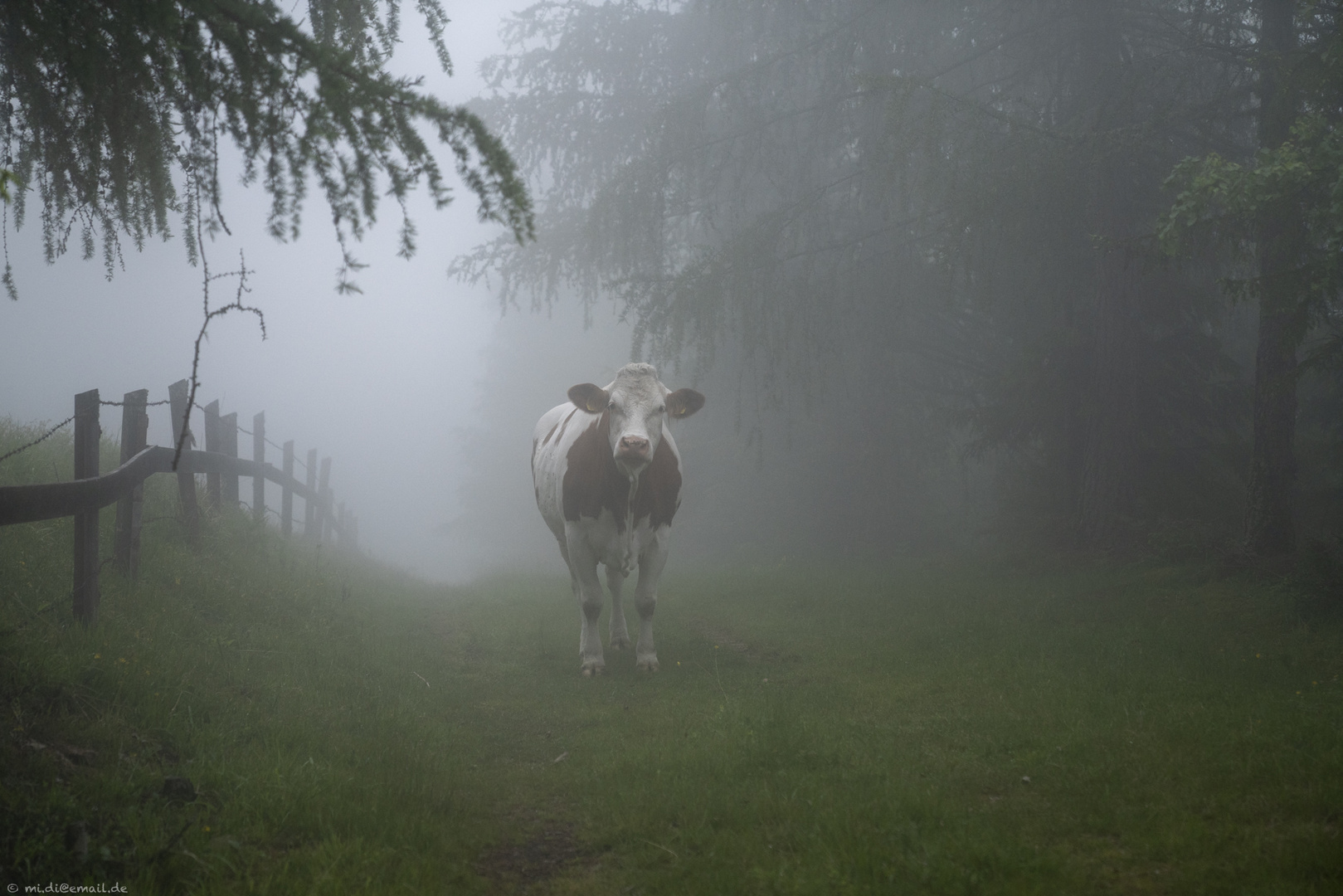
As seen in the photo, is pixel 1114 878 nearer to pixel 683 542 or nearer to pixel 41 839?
pixel 41 839

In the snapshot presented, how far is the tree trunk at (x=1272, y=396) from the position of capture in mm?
8055

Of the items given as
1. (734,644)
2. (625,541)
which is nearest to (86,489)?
(625,541)

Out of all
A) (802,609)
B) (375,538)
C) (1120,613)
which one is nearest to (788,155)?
(802,609)

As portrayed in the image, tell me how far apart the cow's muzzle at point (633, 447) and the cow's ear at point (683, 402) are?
932 mm

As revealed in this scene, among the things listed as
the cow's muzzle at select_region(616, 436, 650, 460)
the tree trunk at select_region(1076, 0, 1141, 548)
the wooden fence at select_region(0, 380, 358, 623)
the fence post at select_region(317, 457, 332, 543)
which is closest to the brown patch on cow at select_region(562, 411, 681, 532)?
the cow's muzzle at select_region(616, 436, 650, 460)

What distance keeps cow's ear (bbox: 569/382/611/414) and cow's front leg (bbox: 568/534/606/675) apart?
1.11 meters

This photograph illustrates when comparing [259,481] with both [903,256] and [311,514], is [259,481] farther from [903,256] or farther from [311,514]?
[903,256]

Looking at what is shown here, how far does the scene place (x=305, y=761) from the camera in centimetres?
→ 384

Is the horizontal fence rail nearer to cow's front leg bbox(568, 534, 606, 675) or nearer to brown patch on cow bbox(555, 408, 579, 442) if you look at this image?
cow's front leg bbox(568, 534, 606, 675)

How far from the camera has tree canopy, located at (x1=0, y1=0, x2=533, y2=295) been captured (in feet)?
9.63

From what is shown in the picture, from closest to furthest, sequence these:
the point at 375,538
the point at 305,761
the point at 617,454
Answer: the point at 305,761 < the point at 617,454 < the point at 375,538

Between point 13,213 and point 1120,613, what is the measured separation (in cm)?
864

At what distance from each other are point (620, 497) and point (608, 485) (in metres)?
0.14

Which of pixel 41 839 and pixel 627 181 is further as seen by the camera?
pixel 627 181
